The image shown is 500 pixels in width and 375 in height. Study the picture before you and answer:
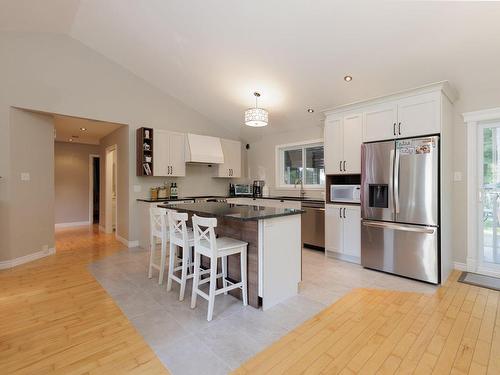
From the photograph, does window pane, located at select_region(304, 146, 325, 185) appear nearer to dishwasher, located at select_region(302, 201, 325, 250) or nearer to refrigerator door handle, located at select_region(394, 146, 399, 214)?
dishwasher, located at select_region(302, 201, 325, 250)

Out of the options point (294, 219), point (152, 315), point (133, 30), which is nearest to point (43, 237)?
point (152, 315)

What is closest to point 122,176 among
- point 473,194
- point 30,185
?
point 30,185

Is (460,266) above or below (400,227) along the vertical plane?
below

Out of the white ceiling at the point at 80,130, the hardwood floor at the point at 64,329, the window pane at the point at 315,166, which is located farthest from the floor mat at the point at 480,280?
the white ceiling at the point at 80,130

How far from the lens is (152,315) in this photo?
237 cm

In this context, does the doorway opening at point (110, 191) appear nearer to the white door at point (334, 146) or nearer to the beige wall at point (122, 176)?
the beige wall at point (122, 176)

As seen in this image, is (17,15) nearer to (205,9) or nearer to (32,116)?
(32,116)

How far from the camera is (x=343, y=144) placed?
390 centimetres

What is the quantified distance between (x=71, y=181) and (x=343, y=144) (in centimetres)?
727

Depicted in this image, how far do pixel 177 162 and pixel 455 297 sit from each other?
4735 mm

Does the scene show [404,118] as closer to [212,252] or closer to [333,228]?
[333,228]

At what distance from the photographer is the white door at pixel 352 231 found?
12.4 ft

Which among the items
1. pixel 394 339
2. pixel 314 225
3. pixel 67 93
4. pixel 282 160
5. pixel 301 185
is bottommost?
pixel 394 339

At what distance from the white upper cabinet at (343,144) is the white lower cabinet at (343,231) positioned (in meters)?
0.59
